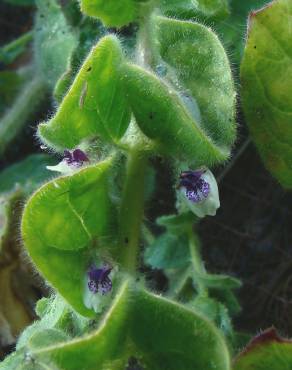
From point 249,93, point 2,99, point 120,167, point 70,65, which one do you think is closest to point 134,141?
point 120,167

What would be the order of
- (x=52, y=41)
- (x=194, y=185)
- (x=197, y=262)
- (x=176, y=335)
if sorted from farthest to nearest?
1. (x=52, y=41)
2. (x=197, y=262)
3. (x=194, y=185)
4. (x=176, y=335)

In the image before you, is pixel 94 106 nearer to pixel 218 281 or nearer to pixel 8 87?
pixel 218 281

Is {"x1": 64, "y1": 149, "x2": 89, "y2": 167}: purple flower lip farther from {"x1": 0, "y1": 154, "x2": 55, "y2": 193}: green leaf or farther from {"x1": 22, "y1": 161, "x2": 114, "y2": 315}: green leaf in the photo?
{"x1": 0, "y1": 154, "x2": 55, "y2": 193}: green leaf

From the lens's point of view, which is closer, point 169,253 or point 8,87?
point 169,253

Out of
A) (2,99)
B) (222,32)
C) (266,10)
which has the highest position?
(266,10)

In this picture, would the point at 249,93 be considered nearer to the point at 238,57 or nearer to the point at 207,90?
the point at 207,90

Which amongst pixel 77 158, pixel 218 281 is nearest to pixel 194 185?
pixel 77 158

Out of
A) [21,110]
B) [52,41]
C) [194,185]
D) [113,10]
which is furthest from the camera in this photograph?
[21,110]
